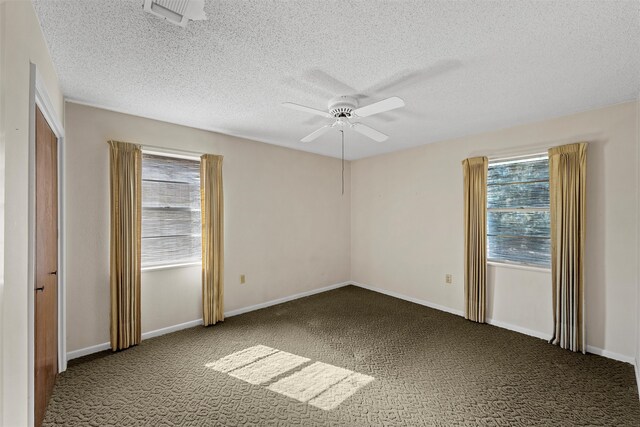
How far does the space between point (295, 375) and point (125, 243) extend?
2.16m

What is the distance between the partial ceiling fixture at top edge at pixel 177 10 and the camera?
139cm

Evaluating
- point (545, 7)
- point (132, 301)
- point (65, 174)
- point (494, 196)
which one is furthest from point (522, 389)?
point (65, 174)

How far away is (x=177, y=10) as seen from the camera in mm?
1449

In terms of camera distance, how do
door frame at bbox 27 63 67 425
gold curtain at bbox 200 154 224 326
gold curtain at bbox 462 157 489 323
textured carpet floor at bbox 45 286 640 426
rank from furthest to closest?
gold curtain at bbox 462 157 489 323
gold curtain at bbox 200 154 224 326
textured carpet floor at bbox 45 286 640 426
door frame at bbox 27 63 67 425

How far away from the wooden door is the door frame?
67 millimetres

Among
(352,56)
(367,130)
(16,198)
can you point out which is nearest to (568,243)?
(367,130)

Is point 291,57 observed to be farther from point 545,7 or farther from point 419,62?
point 545,7

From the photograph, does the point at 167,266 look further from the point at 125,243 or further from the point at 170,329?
the point at 170,329

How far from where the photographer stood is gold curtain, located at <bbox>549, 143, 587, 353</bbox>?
9.55 ft

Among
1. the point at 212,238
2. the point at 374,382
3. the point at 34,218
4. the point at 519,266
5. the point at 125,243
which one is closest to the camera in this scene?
the point at 34,218

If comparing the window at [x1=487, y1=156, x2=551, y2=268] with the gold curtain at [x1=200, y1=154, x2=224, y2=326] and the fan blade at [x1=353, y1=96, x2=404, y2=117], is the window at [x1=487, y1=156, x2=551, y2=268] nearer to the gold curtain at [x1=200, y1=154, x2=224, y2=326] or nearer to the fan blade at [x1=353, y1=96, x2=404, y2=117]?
the fan blade at [x1=353, y1=96, x2=404, y2=117]

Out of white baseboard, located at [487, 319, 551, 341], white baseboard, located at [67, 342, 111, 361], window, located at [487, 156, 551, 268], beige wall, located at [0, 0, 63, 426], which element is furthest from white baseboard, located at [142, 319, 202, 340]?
window, located at [487, 156, 551, 268]

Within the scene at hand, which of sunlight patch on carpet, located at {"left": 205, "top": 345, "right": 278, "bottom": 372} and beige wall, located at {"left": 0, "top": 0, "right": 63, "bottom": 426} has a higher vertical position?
beige wall, located at {"left": 0, "top": 0, "right": 63, "bottom": 426}

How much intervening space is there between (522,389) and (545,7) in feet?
8.82
